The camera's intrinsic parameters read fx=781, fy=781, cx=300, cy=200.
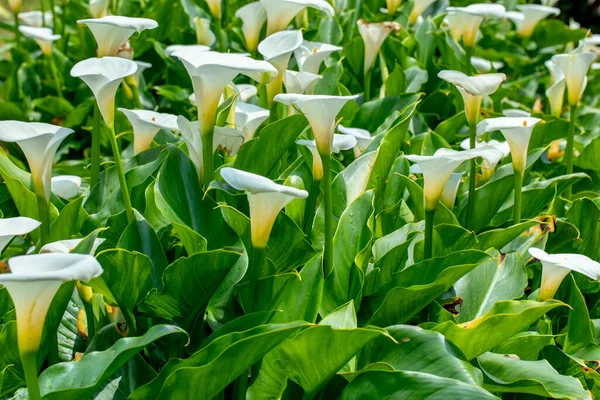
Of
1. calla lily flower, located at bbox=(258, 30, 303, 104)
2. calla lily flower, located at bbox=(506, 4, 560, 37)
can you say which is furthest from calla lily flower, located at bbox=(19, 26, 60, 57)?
calla lily flower, located at bbox=(506, 4, 560, 37)

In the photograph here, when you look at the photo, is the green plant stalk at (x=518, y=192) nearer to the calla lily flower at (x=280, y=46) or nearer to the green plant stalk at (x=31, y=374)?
the calla lily flower at (x=280, y=46)

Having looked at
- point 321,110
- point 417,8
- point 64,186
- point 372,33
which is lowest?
point 64,186

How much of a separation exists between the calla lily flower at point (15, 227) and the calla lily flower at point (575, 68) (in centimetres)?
144

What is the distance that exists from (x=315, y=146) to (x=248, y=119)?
1.08 ft

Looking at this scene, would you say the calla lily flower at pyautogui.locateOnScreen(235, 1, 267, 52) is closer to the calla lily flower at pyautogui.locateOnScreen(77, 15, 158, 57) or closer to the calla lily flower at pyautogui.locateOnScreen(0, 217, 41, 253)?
the calla lily flower at pyautogui.locateOnScreen(77, 15, 158, 57)

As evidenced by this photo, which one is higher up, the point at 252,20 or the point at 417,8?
the point at 252,20

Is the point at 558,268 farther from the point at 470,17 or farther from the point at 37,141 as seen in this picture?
the point at 470,17

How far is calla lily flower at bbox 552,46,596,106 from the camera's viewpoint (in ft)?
6.80

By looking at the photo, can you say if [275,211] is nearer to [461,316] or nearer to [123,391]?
[123,391]

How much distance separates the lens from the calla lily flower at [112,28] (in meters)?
1.66

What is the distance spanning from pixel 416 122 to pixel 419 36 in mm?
638

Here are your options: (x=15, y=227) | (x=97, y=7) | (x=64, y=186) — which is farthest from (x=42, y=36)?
(x=15, y=227)

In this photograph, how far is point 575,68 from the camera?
2.12 m

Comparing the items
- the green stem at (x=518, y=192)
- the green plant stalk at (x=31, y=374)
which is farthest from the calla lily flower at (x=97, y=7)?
the green plant stalk at (x=31, y=374)
